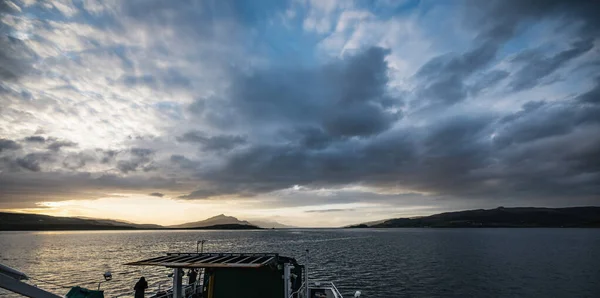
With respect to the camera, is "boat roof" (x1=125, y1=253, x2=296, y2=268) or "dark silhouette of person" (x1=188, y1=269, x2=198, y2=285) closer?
"boat roof" (x1=125, y1=253, x2=296, y2=268)

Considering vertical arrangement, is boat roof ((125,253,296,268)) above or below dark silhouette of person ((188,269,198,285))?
above

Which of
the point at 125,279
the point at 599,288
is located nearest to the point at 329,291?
the point at 125,279

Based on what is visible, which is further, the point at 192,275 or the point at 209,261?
the point at 192,275

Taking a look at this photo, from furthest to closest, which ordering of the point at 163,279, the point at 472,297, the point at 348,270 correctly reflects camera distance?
the point at 348,270
the point at 163,279
the point at 472,297

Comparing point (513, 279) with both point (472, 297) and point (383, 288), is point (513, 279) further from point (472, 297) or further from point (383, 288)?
point (383, 288)

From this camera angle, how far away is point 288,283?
15.2 m

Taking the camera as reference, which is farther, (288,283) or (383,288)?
(383,288)

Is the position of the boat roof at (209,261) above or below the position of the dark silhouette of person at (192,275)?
above

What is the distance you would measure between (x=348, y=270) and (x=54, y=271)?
183ft

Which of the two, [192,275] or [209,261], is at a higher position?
[209,261]

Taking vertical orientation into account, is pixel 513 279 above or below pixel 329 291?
below

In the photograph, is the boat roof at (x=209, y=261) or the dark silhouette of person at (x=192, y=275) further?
the dark silhouette of person at (x=192, y=275)

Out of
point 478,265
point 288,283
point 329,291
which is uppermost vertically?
point 288,283

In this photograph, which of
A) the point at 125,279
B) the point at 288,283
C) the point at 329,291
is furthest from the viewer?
the point at 125,279
